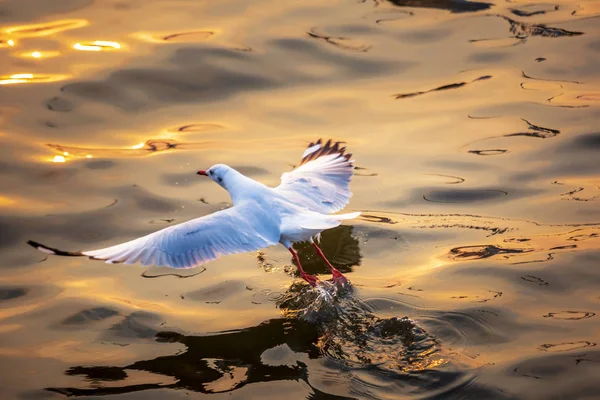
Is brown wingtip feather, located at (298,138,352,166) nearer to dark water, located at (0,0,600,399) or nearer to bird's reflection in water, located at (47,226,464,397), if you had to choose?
dark water, located at (0,0,600,399)

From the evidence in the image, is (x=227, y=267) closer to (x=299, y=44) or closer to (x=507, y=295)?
(x=507, y=295)

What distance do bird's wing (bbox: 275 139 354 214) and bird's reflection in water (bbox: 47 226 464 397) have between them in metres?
0.85

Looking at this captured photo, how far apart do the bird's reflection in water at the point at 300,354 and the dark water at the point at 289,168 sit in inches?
0.6

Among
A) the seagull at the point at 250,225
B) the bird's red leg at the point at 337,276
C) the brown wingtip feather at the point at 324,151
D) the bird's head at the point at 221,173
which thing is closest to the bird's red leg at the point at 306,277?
the seagull at the point at 250,225

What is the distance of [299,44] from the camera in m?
10.3

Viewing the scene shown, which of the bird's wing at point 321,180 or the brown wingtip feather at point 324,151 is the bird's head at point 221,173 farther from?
the brown wingtip feather at point 324,151

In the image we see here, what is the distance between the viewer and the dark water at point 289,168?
5434mm

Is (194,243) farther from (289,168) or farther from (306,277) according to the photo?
(289,168)

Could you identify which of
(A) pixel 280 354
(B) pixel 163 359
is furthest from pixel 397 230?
(B) pixel 163 359

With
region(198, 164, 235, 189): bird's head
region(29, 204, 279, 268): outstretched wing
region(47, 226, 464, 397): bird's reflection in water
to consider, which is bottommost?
region(47, 226, 464, 397): bird's reflection in water

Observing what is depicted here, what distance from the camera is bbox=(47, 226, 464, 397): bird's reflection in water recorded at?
5238 millimetres

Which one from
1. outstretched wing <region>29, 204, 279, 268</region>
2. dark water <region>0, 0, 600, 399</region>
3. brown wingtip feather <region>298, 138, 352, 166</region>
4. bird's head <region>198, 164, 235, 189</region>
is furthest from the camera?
brown wingtip feather <region>298, 138, 352, 166</region>

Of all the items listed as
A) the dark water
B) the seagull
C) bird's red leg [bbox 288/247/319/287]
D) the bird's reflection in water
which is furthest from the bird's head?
the bird's reflection in water

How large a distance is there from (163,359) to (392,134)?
3955mm
